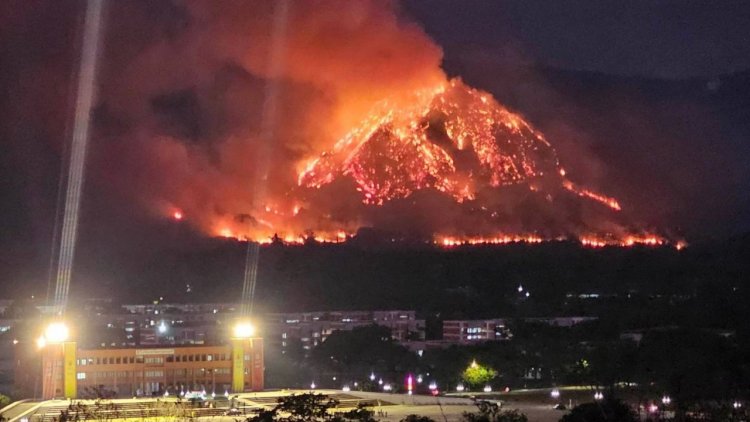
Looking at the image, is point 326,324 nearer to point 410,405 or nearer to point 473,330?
point 473,330

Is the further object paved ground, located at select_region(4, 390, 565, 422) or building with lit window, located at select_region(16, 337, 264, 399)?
building with lit window, located at select_region(16, 337, 264, 399)

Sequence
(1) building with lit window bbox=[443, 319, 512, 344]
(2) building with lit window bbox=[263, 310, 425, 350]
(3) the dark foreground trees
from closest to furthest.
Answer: (3) the dark foreground trees → (2) building with lit window bbox=[263, 310, 425, 350] → (1) building with lit window bbox=[443, 319, 512, 344]

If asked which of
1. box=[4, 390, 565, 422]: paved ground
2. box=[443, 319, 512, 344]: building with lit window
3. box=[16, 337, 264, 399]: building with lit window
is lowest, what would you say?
box=[4, 390, 565, 422]: paved ground

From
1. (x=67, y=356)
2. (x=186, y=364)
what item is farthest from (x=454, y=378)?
(x=67, y=356)

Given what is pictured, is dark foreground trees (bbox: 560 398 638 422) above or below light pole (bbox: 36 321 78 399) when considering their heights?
below

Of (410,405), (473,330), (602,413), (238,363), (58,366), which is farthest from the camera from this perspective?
(473,330)

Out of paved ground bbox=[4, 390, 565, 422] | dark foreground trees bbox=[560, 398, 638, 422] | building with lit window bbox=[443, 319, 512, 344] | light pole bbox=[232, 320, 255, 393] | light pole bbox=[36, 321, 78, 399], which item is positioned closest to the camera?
dark foreground trees bbox=[560, 398, 638, 422]

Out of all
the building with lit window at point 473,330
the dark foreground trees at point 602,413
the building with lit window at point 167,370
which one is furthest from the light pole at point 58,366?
the building with lit window at point 473,330

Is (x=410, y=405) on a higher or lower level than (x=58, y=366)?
lower

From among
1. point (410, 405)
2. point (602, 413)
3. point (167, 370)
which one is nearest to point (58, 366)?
point (167, 370)

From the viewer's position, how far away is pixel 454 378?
78.7 feet

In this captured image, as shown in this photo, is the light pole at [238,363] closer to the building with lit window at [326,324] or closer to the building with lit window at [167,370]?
the building with lit window at [167,370]

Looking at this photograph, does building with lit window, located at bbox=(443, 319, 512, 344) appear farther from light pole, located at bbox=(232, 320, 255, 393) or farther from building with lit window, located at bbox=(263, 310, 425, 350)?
light pole, located at bbox=(232, 320, 255, 393)

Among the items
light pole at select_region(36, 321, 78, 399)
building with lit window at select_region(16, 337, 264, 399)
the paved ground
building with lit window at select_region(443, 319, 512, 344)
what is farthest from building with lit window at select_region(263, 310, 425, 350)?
light pole at select_region(36, 321, 78, 399)
